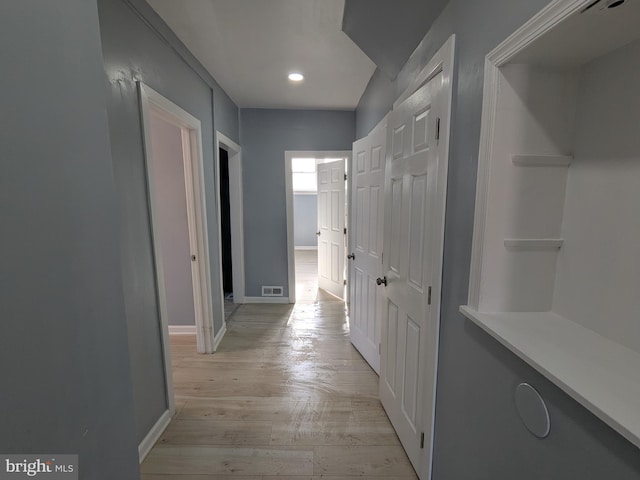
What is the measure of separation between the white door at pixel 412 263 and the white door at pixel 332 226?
205 cm

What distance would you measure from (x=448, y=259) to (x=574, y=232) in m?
0.42

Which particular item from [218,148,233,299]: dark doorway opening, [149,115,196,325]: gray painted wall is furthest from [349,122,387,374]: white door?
[218,148,233,299]: dark doorway opening

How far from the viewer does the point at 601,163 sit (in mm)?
767

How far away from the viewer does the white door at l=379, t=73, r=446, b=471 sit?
51.2 inches

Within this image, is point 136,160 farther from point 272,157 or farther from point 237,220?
point 272,157

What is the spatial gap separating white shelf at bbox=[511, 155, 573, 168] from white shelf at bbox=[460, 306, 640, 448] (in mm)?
480

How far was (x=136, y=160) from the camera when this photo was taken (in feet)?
5.10

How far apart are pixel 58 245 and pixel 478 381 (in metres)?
1.29

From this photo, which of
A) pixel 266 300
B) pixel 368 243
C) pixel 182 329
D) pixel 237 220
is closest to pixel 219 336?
pixel 182 329

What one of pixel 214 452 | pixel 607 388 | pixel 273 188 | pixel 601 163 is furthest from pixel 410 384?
pixel 273 188

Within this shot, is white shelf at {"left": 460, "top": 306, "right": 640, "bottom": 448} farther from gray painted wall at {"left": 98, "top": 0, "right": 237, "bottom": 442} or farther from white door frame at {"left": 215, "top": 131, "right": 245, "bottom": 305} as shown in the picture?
white door frame at {"left": 215, "top": 131, "right": 245, "bottom": 305}

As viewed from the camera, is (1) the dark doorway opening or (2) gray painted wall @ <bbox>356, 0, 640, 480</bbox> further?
(1) the dark doorway opening

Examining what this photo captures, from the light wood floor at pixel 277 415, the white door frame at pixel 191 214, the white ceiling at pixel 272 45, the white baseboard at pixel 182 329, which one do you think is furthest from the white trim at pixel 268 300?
the white ceiling at pixel 272 45

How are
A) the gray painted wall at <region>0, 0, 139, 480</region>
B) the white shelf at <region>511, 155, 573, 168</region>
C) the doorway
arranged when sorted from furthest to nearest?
the doorway → the white shelf at <region>511, 155, 573, 168</region> → the gray painted wall at <region>0, 0, 139, 480</region>
